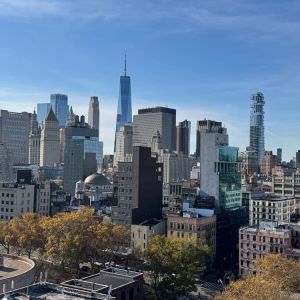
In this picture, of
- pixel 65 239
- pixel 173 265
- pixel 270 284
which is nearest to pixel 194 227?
pixel 173 265

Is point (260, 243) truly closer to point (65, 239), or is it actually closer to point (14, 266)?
point (65, 239)

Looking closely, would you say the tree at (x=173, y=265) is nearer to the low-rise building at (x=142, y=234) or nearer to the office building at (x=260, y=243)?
the office building at (x=260, y=243)

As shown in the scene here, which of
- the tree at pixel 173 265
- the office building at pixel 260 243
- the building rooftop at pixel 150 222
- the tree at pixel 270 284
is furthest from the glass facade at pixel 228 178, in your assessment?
the tree at pixel 270 284

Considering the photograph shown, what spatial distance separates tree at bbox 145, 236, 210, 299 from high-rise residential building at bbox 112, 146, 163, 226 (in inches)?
1485

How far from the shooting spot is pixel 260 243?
388 feet

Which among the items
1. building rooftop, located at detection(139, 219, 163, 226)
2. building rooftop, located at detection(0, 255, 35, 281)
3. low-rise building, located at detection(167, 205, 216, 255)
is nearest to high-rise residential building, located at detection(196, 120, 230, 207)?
low-rise building, located at detection(167, 205, 216, 255)

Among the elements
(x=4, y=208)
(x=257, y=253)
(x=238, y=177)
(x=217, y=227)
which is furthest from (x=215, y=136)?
(x=4, y=208)

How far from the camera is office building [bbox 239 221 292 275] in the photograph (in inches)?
4560

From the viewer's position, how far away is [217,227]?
143 meters

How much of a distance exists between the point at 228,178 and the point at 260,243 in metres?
40.1

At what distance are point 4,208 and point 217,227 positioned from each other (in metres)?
67.9

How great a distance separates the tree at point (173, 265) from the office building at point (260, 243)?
51.1 ft

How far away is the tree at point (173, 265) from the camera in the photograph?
98625 millimetres

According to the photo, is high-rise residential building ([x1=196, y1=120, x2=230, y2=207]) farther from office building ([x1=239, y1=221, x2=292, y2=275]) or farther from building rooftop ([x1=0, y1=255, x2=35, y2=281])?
building rooftop ([x1=0, y1=255, x2=35, y2=281])
